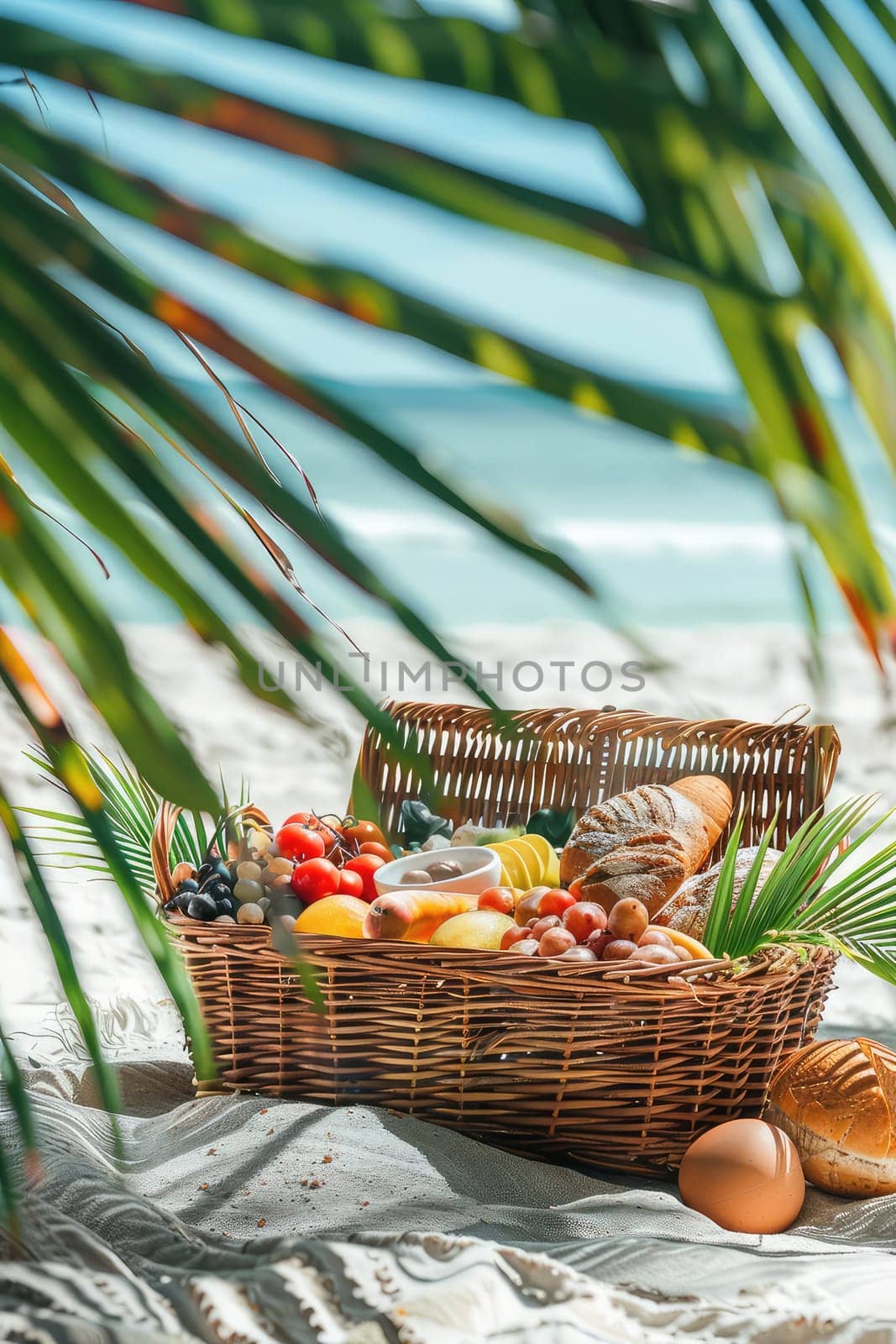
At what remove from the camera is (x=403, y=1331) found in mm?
666

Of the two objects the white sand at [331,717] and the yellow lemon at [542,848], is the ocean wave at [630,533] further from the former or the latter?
the yellow lemon at [542,848]

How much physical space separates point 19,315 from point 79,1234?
744mm

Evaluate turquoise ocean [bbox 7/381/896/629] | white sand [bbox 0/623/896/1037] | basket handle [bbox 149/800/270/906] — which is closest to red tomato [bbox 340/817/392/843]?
white sand [bbox 0/623/896/1037]

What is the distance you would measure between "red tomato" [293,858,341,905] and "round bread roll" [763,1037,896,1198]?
1.65 ft

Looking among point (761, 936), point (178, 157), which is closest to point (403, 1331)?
point (761, 936)

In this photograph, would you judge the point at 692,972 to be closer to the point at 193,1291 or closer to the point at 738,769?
the point at 193,1291

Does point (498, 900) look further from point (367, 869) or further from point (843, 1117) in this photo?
point (843, 1117)

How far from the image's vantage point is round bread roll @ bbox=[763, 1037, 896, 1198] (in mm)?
957

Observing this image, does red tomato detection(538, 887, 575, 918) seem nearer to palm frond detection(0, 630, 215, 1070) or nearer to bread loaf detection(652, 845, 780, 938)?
bread loaf detection(652, 845, 780, 938)

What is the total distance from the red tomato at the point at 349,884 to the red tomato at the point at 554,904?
23 cm

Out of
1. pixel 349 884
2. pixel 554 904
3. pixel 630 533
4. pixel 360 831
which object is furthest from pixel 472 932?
pixel 630 533

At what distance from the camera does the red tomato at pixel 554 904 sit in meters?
1.11

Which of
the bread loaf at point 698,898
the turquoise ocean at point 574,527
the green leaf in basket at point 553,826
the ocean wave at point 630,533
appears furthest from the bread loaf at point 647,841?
the ocean wave at point 630,533

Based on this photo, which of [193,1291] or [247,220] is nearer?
[247,220]
